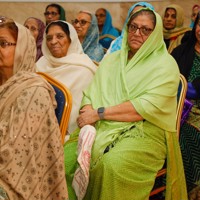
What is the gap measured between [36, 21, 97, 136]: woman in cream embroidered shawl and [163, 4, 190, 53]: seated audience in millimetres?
1436

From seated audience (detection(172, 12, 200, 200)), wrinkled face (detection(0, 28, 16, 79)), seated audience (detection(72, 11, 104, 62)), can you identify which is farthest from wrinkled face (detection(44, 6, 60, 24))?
wrinkled face (detection(0, 28, 16, 79))

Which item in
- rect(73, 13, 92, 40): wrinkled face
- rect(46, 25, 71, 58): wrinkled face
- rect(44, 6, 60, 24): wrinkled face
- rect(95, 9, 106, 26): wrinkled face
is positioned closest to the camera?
rect(46, 25, 71, 58): wrinkled face

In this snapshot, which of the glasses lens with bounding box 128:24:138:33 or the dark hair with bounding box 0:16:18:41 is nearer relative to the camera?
the dark hair with bounding box 0:16:18:41

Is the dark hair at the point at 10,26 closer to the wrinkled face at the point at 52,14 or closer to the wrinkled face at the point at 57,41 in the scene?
the wrinkled face at the point at 57,41

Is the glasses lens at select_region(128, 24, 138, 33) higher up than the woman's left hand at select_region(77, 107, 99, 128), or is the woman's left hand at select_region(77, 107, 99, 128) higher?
the glasses lens at select_region(128, 24, 138, 33)

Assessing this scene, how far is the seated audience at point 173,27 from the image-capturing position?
3843 mm

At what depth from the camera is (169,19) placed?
13.8ft

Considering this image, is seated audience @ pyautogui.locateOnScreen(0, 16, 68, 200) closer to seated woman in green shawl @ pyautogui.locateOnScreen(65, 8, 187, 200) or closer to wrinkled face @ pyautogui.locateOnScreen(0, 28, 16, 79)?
wrinkled face @ pyautogui.locateOnScreen(0, 28, 16, 79)

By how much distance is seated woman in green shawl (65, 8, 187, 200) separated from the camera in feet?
5.64

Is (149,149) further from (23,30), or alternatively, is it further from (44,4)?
(44,4)

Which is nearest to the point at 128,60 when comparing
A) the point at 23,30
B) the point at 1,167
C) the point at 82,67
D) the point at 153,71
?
the point at 153,71

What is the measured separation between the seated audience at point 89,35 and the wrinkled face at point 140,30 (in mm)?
1178

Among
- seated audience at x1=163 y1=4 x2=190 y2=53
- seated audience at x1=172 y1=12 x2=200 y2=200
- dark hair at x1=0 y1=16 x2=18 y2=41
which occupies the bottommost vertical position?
seated audience at x1=172 y1=12 x2=200 y2=200

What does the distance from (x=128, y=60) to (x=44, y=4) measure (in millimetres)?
3396
